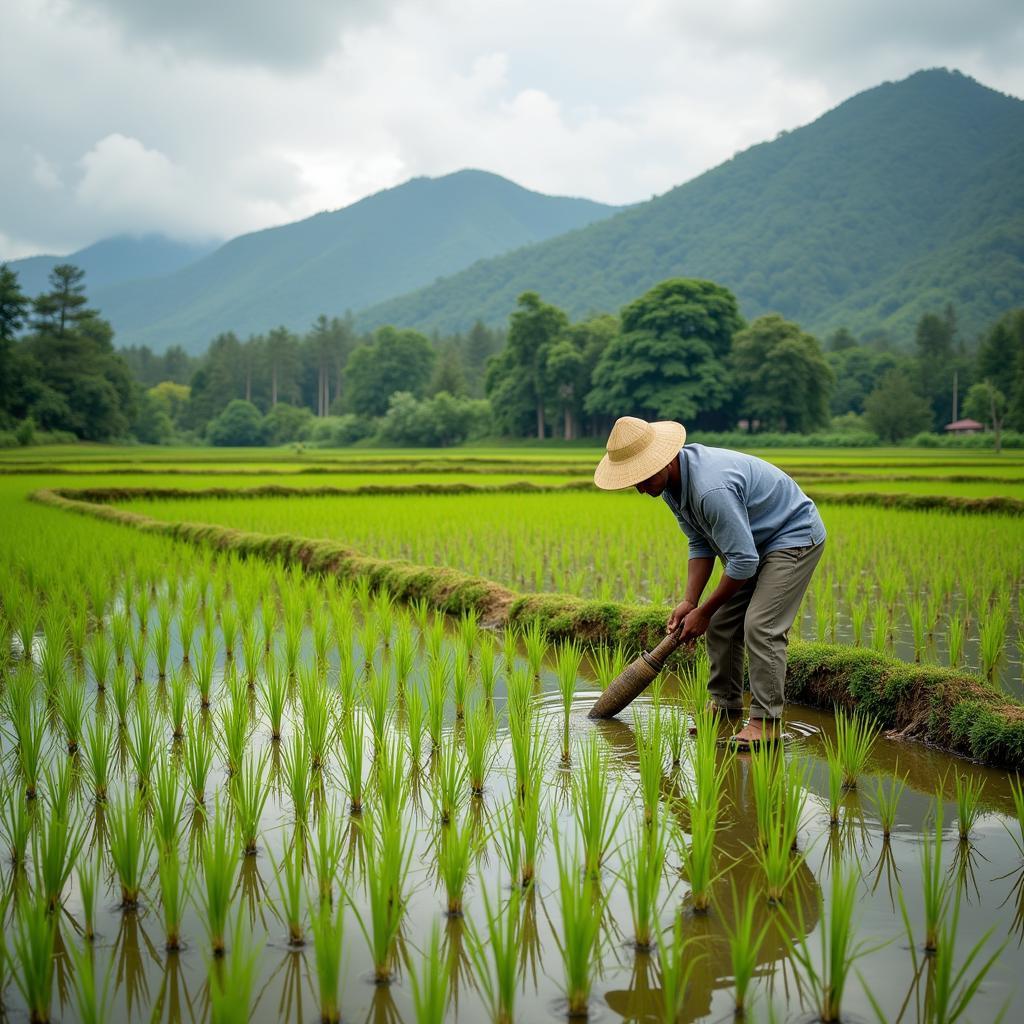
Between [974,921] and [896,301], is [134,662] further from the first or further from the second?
[896,301]

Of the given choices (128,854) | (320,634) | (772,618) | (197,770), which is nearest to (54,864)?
(128,854)

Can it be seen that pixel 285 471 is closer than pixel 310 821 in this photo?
No

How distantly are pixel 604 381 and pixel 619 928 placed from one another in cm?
4480

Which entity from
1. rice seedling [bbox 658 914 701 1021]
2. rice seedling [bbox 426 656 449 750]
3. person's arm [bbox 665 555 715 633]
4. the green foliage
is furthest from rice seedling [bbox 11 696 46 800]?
the green foliage

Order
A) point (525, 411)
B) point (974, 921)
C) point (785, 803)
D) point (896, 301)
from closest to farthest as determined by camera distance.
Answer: point (974, 921)
point (785, 803)
point (525, 411)
point (896, 301)

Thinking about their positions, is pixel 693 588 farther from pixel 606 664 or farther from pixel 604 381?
pixel 604 381

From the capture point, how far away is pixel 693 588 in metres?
3.73

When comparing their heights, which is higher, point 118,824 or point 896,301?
point 896,301

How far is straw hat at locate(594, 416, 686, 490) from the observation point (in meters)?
3.35

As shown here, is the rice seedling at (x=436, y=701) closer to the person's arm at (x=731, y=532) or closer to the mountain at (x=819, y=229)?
the person's arm at (x=731, y=532)

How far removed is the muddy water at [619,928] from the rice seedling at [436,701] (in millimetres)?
397

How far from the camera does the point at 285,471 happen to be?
21812 millimetres

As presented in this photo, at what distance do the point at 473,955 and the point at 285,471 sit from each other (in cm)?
2065

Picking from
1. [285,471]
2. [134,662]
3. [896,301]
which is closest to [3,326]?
[285,471]
